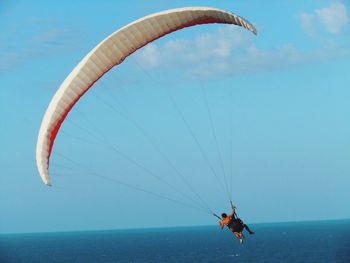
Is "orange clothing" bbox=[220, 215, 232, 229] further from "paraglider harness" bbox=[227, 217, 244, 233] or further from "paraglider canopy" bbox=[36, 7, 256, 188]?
"paraglider canopy" bbox=[36, 7, 256, 188]

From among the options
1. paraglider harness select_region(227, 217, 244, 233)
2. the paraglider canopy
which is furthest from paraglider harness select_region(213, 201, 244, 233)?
the paraglider canopy

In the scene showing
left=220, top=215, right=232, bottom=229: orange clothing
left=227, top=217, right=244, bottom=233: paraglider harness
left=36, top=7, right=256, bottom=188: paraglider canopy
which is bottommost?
left=227, top=217, right=244, bottom=233: paraglider harness

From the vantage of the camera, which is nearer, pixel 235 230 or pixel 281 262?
pixel 235 230

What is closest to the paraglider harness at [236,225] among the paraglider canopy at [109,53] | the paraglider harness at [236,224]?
the paraglider harness at [236,224]

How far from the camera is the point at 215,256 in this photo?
401ft

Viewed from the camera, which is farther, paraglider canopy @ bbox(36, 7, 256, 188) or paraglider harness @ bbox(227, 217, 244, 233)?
paraglider harness @ bbox(227, 217, 244, 233)

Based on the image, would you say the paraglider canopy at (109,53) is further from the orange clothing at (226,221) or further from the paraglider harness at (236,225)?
the paraglider harness at (236,225)

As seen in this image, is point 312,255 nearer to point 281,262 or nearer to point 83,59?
point 281,262

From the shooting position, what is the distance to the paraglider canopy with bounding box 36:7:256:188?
2109 cm

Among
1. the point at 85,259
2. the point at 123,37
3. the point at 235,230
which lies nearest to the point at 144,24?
the point at 123,37

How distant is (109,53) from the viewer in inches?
842

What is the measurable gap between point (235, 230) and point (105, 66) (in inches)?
287

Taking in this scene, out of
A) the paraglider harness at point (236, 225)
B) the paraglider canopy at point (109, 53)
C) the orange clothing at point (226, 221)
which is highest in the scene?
the paraglider canopy at point (109, 53)

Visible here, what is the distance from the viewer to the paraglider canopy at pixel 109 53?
69.2 feet
